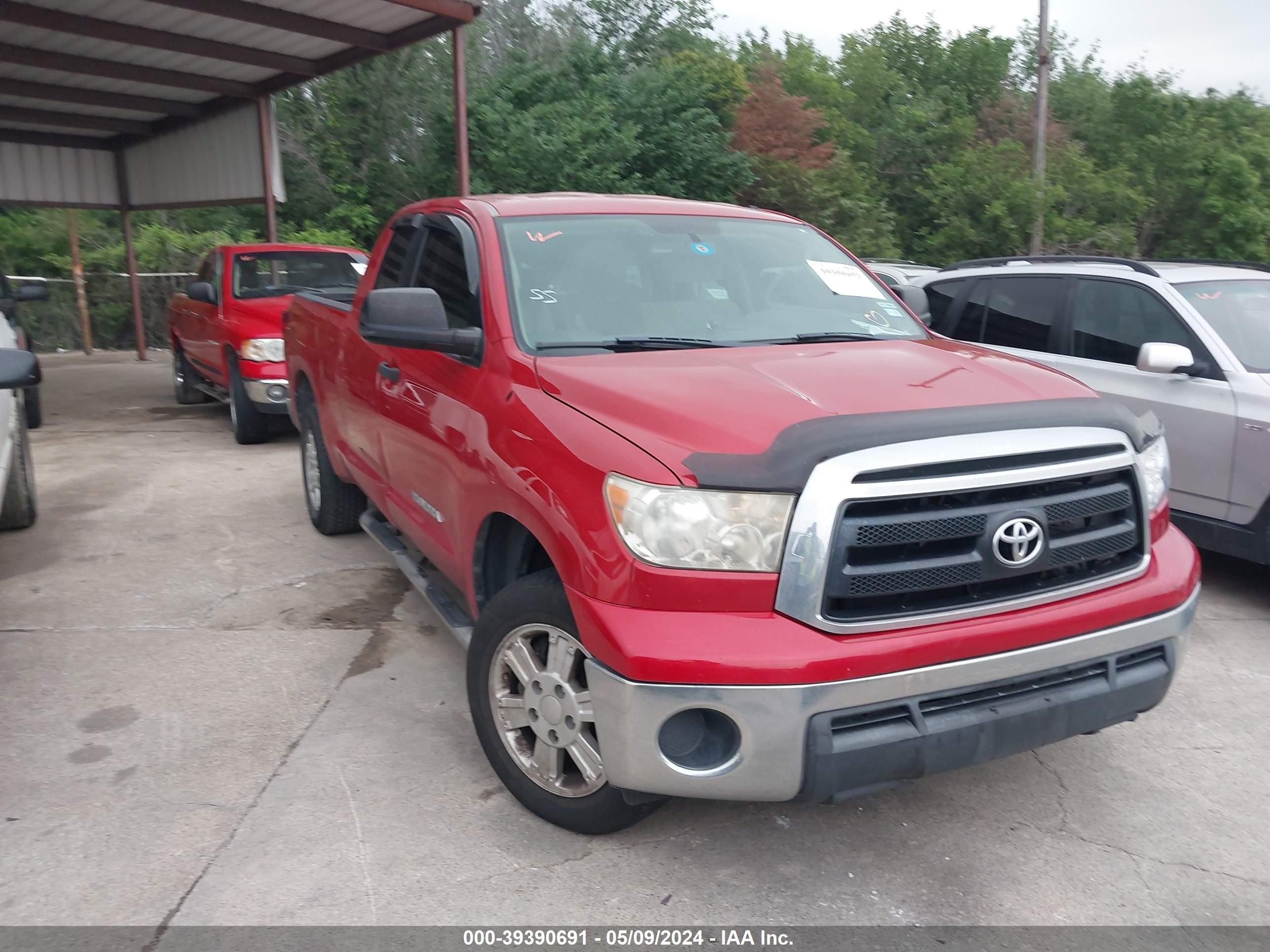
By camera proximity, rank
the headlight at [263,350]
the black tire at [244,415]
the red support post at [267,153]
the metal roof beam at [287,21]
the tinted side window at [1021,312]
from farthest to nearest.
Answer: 1. the red support post at [267,153]
2. the metal roof beam at [287,21]
3. the black tire at [244,415]
4. the headlight at [263,350]
5. the tinted side window at [1021,312]

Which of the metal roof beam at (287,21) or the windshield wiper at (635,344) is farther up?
the metal roof beam at (287,21)

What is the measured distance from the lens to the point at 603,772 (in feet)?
9.21

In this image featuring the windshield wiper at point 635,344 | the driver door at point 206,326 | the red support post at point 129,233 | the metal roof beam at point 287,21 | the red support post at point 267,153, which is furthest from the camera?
the red support post at point 129,233

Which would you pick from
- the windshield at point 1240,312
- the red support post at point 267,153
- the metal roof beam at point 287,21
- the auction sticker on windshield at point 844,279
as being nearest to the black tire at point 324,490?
the auction sticker on windshield at point 844,279

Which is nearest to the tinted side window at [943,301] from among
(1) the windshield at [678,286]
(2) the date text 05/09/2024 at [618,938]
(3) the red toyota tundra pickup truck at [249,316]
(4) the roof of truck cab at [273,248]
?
(1) the windshield at [678,286]

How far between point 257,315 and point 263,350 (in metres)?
0.49

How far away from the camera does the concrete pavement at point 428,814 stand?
2.80 meters

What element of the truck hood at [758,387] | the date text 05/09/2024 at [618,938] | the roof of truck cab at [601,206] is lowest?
the date text 05/09/2024 at [618,938]

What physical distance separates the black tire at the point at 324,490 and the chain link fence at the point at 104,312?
1535 centimetres

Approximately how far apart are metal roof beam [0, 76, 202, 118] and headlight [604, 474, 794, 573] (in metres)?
14.1

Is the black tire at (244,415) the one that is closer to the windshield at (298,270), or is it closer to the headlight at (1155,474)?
the windshield at (298,270)

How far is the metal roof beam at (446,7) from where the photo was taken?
9.62 metres

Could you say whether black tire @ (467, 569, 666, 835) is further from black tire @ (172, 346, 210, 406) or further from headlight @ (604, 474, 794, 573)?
black tire @ (172, 346, 210, 406)

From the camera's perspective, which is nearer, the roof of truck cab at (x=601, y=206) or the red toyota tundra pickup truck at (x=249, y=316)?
the roof of truck cab at (x=601, y=206)
